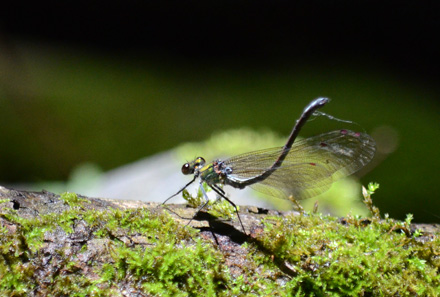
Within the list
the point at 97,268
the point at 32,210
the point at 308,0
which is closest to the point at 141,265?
the point at 97,268

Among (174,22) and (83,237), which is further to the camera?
(174,22)

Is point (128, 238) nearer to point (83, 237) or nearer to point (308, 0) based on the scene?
point (83, 237)

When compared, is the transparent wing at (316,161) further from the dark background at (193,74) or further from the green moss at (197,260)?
the dark background at (193,74)

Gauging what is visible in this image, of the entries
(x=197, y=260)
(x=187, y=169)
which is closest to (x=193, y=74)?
(x=187, y=169)

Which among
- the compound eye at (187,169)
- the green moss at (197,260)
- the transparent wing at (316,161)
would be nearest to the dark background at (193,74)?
the transparent wing at (316,161)

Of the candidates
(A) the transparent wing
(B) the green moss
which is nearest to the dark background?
(A) the transparent wing

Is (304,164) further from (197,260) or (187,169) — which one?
(197,260)
